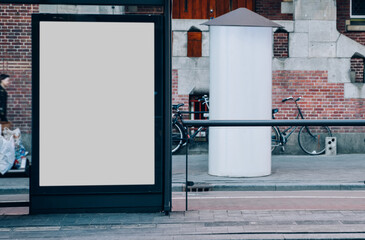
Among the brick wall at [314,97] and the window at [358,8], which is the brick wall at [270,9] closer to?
the brick wall at [314,97]

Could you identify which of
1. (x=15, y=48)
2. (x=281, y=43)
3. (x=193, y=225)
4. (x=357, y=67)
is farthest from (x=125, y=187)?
(x=357, y=67)

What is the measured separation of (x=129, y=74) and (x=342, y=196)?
3.98 m

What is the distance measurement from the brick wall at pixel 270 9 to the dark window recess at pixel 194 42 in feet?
5.13

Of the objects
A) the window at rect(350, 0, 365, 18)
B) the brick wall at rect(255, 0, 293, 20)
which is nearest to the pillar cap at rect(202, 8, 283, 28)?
the brick wall at rect(255, 0, 293, 20)

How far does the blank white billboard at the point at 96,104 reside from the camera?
607 cm

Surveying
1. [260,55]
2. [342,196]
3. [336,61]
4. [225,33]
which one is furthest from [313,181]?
[336,61]

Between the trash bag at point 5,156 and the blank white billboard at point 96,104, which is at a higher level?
the blank white billboard at point 96,104

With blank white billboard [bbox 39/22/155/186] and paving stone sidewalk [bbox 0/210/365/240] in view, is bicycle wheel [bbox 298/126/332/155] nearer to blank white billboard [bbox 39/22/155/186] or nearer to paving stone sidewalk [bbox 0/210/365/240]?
paving stone sidewalk [bbox 0/210/365/240]

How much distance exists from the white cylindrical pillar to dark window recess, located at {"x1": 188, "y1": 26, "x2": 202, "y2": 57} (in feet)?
12.1

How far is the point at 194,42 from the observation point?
13633mm

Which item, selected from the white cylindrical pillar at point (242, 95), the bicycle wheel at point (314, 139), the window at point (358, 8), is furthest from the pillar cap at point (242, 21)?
the window at point (358, 8)

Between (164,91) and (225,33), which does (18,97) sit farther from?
(164,91)

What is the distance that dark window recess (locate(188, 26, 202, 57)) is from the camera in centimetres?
1362

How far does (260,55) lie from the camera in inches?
386
